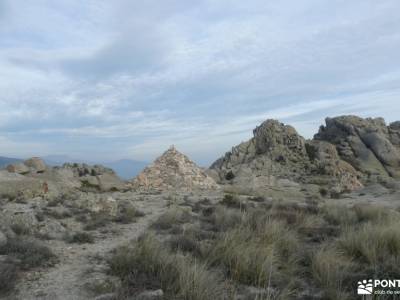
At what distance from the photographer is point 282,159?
47312 millimetres

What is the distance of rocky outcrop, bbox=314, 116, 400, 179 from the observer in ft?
160

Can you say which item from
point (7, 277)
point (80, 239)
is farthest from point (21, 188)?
point (7, 277)

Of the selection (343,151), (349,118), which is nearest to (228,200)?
(343,151)

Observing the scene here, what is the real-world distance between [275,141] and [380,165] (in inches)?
550

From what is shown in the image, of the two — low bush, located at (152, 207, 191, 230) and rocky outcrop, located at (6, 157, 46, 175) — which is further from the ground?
rocky outcrop, located at (6, 157, 46, 175)

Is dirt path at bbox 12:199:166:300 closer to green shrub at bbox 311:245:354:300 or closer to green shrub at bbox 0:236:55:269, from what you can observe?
green shrub at bbox 0:236:55:269

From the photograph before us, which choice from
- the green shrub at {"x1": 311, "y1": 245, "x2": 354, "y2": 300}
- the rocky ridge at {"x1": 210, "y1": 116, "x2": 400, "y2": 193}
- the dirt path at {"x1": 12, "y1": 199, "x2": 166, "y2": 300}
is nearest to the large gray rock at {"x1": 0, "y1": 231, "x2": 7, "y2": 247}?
the dirt path at {"x1": 12, "y1": 199, "x2": 166, "y2": 300}

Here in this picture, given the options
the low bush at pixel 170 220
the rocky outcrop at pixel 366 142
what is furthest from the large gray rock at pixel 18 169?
the rocky outcrop at pixel 366 142

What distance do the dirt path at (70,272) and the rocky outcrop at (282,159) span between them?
1168 inches

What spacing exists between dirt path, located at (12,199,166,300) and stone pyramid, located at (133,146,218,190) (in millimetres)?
13883

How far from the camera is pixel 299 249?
24.1ft

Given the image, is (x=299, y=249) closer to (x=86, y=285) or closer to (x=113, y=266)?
(x=113, y=266)

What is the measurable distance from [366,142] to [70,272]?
173ft

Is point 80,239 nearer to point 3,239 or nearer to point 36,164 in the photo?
point 3,239
